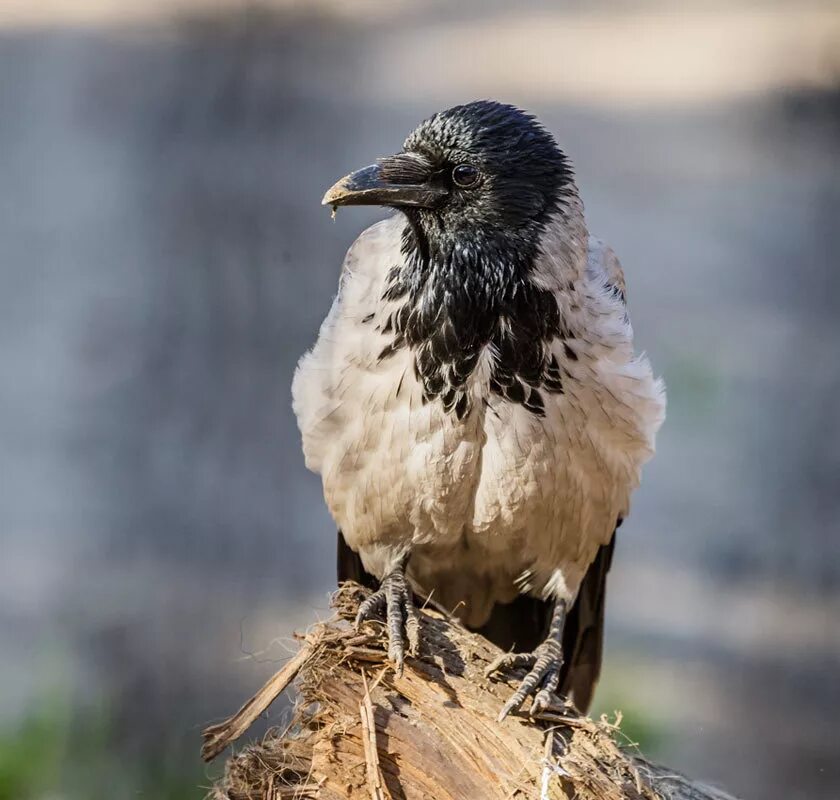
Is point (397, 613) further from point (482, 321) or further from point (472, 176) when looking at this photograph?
point (472, 176)

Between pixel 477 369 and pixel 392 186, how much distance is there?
422mm

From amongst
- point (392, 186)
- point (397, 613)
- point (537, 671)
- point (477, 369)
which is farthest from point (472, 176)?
point (537, 671)

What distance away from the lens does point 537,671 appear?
244 cm

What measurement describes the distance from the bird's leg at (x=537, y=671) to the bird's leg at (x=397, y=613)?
17cm

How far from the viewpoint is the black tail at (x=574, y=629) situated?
3115mm

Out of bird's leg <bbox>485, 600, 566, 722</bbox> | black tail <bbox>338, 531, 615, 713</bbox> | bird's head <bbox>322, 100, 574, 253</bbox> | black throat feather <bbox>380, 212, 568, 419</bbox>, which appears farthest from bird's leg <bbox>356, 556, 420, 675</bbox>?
bird's head <bbox>322, 100, 574, 253</bbox>

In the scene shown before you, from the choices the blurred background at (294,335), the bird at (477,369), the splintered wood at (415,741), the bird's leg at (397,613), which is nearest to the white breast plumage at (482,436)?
the bird at (477,369)

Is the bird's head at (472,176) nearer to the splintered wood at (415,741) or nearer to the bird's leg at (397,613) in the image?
the bird's leg at (397,613)

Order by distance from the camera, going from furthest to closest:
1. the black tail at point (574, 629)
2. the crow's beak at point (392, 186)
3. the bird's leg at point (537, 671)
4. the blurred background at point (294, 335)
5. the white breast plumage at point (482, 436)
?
the blurred background at point (294, 335) → the black tail at point (574, 629) → the white breast plumage at point (482, 436) → the crow's beak at point (392, 186) → the bird's leg at point (537, 671)

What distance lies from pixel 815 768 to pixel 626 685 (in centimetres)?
69

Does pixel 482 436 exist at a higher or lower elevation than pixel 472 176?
lower

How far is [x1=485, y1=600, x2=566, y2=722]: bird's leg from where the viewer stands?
91.2 inches

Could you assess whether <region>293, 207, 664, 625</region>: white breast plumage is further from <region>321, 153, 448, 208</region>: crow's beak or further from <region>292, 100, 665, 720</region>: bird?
<region>321, 153, 448, 208</region>: crow's beak

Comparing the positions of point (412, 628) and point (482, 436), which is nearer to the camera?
point (412, 628)
